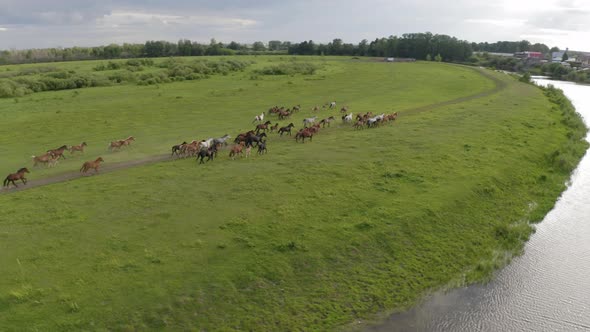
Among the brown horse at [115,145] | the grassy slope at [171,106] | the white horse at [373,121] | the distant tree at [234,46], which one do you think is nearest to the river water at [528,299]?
the white horse at [373,121]

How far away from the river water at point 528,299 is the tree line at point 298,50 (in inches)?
4389

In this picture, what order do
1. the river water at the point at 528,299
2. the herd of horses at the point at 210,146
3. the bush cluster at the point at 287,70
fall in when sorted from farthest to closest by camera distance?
1. the bush cluster at the point at 287,70
2. the herd of horses at the point at 210,146
3. the river water at the point at 528,299

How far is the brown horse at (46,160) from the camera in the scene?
23.1 metres

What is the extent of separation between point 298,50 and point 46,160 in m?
140

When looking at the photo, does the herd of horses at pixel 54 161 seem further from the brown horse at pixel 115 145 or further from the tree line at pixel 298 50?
the tree line at pixel 298 50

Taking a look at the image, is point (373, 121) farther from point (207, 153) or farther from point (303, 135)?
point (207, 153)

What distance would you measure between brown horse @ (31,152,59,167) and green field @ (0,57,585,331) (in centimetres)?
57

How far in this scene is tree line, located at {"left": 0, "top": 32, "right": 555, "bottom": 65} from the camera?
107 metres

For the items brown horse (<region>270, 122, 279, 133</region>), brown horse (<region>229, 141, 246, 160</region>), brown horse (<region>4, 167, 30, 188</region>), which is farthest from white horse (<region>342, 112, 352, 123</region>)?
brown horse (<region>4, 167, 30, 188</region>)

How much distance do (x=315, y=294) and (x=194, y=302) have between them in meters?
3.92

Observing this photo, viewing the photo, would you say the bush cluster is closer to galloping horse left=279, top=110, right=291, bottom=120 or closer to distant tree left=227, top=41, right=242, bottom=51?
galloping horse left=279, top=110, right=291, bottom=120

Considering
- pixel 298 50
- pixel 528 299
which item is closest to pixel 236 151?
pixel 528 299

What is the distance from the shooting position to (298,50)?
15525 centimetres

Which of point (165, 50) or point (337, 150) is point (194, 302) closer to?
point (337, 150)
